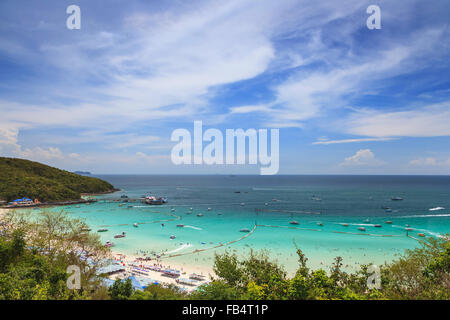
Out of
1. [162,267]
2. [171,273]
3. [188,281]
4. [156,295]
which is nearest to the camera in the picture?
[156,295]

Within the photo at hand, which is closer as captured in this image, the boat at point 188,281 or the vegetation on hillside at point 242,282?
the vegetation on hillside at point 242,282

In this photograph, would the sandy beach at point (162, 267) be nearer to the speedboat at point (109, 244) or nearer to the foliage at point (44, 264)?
the speedboat at point (109, 244)

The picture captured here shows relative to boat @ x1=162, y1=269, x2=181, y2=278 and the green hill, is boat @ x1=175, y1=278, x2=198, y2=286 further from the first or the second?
the green hill

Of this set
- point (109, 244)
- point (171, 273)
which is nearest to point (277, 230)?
point (171, 273)

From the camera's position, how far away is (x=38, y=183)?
73312 millimetres

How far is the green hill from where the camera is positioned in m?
66.0

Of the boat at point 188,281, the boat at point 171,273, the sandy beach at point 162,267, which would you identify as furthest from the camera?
the boat at point 171,273

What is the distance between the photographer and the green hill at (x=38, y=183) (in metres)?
66.0

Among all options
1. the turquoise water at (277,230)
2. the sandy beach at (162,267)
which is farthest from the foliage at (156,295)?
the turquoise water at (277,230)

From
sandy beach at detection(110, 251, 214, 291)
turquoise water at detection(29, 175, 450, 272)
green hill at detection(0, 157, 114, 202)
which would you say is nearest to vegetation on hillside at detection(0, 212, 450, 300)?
sandy beach at detection(110, 251, 214, 291)

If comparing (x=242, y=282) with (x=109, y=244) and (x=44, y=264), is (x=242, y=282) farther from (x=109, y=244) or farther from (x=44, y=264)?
Result: (x=109, y=244)

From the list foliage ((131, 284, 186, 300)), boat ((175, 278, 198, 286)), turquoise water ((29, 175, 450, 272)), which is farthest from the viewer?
turquoise water ((29, 175, 450, 272))

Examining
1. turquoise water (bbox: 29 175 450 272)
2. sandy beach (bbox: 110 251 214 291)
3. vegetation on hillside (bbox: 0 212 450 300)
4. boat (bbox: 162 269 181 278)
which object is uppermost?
vegetation on hillside (bbox: 0 212 450 300)
